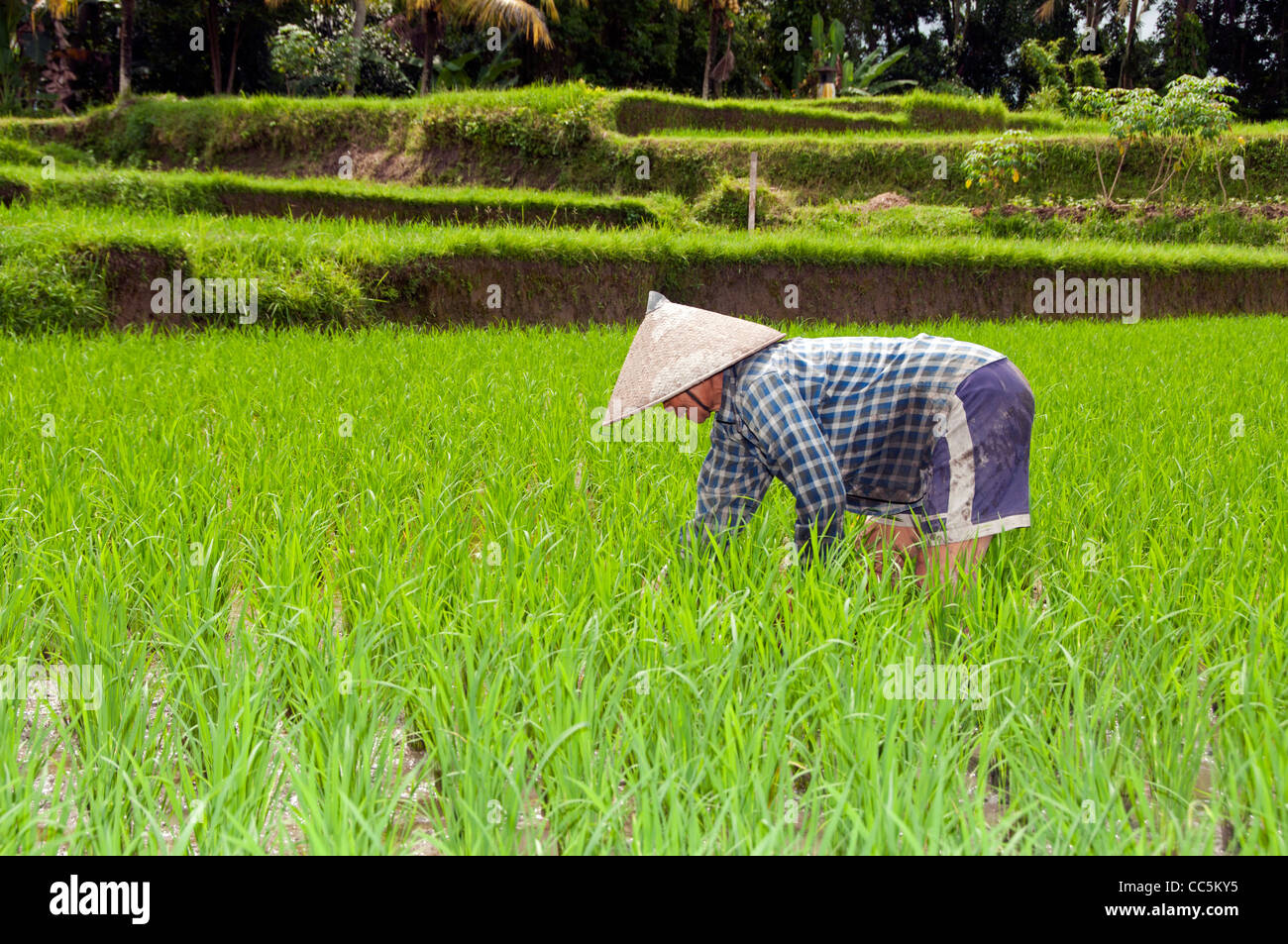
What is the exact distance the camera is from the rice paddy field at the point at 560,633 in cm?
102

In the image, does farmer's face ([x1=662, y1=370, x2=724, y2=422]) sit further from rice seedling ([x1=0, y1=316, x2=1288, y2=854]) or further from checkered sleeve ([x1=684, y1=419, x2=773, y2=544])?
rice seedling ([x1=0, y1=316, x2=1288, y2=854])

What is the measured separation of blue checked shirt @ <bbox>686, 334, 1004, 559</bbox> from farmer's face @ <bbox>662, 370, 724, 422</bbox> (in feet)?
0.08

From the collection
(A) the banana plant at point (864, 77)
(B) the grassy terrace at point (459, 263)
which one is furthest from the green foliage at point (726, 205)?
(A) the banana plant at point (864, 77)

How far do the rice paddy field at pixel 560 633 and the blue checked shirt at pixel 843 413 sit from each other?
0.40 feet

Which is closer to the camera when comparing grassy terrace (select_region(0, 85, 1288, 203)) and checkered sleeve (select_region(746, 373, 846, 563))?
checkered sleeve (select_region(746, 373, 846, 563))

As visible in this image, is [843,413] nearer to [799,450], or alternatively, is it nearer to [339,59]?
[799,450]

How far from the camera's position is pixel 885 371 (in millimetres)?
1782

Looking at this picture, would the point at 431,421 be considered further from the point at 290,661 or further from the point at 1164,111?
the point at 1164,111

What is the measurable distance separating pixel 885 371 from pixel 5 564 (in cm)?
184

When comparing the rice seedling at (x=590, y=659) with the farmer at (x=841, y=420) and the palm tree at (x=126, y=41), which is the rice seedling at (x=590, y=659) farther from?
the palm tree at (x=126, y=41)

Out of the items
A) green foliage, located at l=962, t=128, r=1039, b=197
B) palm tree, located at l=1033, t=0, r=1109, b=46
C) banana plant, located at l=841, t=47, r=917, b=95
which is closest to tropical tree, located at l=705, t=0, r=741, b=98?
banana plant, located at l=841, t=47, r=917, b=95

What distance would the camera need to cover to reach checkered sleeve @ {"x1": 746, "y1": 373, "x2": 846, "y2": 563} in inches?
60.4
